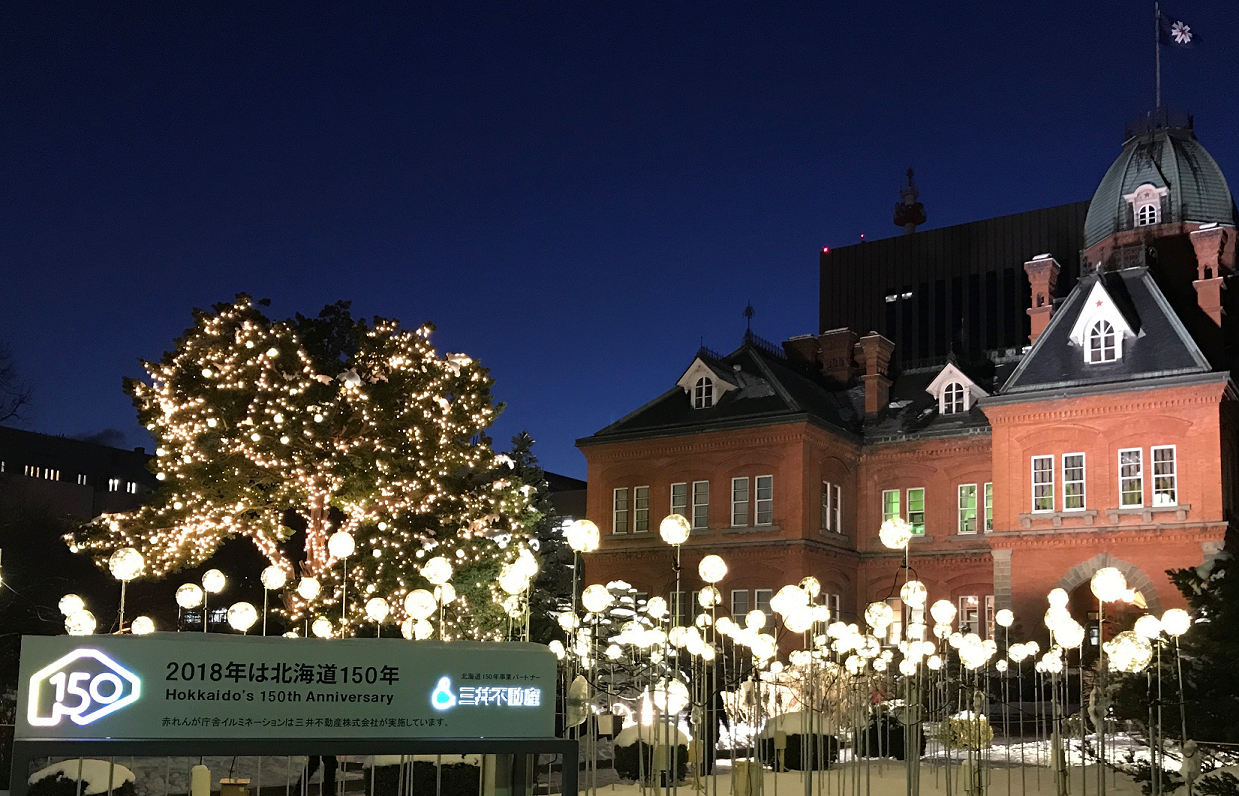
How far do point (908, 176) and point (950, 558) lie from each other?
149 ft

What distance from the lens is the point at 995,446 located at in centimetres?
3528

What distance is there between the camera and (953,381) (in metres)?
39.3

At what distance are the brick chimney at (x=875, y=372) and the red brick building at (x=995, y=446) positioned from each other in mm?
86

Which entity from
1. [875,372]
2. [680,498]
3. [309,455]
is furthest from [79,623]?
[875,372]

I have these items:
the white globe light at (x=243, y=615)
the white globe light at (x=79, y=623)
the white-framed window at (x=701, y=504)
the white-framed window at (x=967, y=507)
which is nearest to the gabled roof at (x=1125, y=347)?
the white-framed window at (x=967, y=507)

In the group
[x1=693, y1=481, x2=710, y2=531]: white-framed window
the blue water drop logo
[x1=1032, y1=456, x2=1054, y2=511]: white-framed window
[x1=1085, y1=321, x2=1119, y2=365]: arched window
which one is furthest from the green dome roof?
the blue water drop logo

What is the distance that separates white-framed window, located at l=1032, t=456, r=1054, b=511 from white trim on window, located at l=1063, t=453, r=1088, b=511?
0.37 meters

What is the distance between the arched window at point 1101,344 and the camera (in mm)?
33875

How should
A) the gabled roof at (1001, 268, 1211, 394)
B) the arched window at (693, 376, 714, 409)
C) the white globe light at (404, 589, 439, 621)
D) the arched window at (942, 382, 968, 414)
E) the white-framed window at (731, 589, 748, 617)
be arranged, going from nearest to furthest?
1. the white globe light at (404, 589, 439, 621)
2. the gabled roof at (1001, 268, 1211, 394)
3. the white-framed window at (731, 589, 748, 617)
4. the arched window at (942, 382, 968, 414)
5. the arched window at (693, 376, 714, 409)

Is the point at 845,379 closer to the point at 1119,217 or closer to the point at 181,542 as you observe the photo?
the point at 1119,217

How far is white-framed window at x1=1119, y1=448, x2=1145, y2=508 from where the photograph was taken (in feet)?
107

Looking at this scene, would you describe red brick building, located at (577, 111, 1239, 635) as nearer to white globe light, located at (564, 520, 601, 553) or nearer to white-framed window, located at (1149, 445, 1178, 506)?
white-framed window, located at (1149, 445, 1178, 506)

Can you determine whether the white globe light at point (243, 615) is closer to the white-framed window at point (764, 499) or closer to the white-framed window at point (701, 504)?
the white-framed window at point (764, 499)

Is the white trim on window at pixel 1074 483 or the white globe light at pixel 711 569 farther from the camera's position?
the white trim on window at pixel 1074 483
